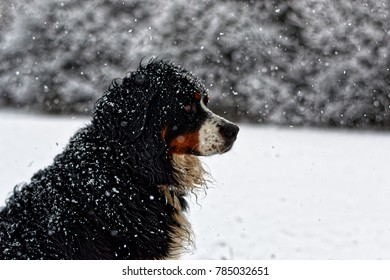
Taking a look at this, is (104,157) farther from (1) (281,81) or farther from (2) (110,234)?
(1) (281,81)

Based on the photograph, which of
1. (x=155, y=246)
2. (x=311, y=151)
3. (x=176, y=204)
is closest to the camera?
(x=155, y=246)

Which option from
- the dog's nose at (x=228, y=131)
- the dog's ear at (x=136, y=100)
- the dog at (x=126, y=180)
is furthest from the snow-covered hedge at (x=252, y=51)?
the dog's ear at (x=136, y=100)

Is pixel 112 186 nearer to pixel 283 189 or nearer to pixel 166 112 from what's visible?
pixel 166 112

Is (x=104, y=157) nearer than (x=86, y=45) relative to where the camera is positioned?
Yes

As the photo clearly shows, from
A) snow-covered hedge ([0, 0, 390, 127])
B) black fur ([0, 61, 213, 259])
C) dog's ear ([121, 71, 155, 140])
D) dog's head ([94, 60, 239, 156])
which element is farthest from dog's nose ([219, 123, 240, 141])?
snow-covered hedge ([0, 0, 390, 127])

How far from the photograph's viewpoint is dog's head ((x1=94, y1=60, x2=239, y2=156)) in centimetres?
330

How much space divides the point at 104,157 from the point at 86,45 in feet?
38.9

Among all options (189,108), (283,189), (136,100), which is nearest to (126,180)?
A: (136,100)

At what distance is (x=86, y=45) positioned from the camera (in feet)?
47.3

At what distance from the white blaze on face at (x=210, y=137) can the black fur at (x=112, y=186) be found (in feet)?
0.24

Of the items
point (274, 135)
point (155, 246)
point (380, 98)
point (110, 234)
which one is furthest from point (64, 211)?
point (380, 98)

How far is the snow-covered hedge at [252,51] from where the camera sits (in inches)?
544

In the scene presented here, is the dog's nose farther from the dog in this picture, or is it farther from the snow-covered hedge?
the snow-covered hedge

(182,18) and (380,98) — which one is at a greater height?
(182,18)
